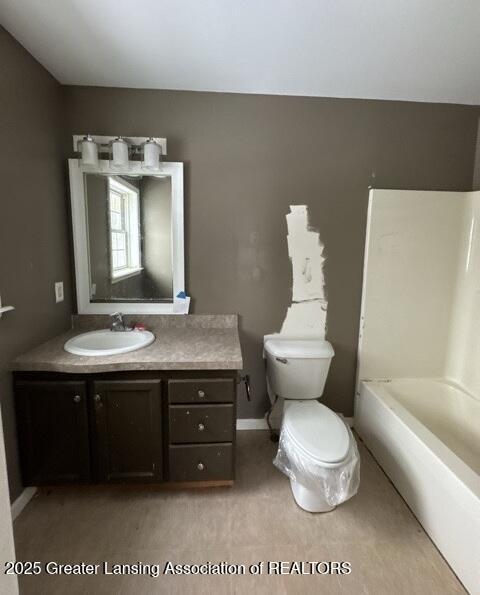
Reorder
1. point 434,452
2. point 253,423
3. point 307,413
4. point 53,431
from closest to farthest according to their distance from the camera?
point 434,452
point 53,431
point 307,413
point 253,423

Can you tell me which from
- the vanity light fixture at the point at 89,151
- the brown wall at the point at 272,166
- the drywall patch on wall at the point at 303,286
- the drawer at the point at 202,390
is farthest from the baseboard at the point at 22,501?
the vanity light fixture at the point at 89,151

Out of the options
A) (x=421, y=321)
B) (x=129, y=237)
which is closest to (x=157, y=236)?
(x=129, y=237)

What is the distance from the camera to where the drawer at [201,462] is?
63.1 inches

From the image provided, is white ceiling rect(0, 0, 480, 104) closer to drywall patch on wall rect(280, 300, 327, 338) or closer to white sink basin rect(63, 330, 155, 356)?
drywall patch on wall rect(280, 300, 327, 338)

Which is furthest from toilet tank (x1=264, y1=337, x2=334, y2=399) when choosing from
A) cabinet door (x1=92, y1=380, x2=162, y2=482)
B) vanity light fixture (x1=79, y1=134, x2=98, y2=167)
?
vanity light fixture (x1=79, y1=134, x2=98, y2=167)

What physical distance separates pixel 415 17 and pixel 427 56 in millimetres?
311

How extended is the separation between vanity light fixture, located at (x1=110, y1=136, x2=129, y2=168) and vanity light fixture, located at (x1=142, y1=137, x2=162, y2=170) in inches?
4.1

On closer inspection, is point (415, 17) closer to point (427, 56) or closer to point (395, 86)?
point (427, 56)

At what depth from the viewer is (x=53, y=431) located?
155 cm

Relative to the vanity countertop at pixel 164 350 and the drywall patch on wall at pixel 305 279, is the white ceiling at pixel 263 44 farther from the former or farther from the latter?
the vanity countertop at pixel 164 350

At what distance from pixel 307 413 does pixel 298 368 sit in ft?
0.84

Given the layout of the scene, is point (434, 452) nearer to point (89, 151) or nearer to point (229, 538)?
point (229, 538)

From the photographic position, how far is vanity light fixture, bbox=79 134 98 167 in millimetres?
1759

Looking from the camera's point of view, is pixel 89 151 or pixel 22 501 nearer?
pixel 22 501
